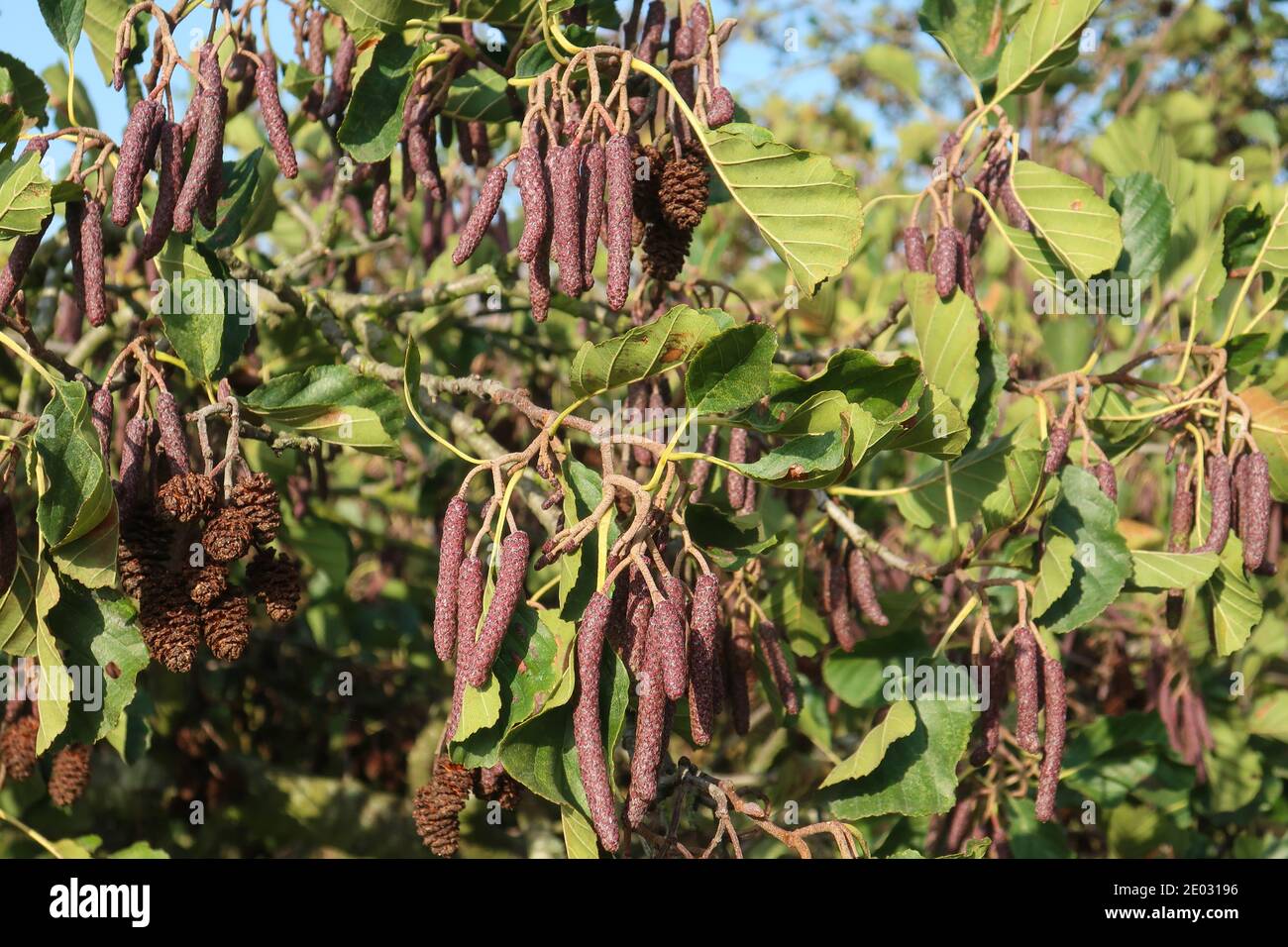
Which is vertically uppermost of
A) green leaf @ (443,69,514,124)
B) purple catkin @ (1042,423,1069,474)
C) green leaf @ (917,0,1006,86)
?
green leaf @ (917,0,1006,86)

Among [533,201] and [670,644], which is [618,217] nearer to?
[533,201]

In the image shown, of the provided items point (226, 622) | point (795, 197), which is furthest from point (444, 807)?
point (795, 197)

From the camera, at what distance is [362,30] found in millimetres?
1720

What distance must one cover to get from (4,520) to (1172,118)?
365 centimetres

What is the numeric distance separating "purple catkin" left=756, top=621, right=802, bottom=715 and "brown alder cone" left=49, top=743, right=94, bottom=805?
111 cm

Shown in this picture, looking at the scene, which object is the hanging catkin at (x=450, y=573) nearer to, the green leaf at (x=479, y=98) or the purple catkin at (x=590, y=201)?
the purple catkin at (x=590, y=201)

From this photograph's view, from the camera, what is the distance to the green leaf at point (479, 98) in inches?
75.1

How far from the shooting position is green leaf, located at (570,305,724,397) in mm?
1343

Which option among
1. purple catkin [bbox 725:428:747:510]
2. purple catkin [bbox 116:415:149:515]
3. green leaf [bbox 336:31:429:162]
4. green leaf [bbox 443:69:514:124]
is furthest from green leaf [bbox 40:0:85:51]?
purple catkin [bbox 725:428:747:510]

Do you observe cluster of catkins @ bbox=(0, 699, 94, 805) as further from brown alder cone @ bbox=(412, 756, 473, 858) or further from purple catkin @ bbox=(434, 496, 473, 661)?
purple catkin @ bbox=(434, 496, 473, 661)

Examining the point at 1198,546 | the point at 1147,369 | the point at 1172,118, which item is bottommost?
the point at 1198,546

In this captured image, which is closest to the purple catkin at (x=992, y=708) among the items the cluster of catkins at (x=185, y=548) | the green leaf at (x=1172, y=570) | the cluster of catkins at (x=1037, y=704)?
the cluster of catkins at (x=1037, y=704)
